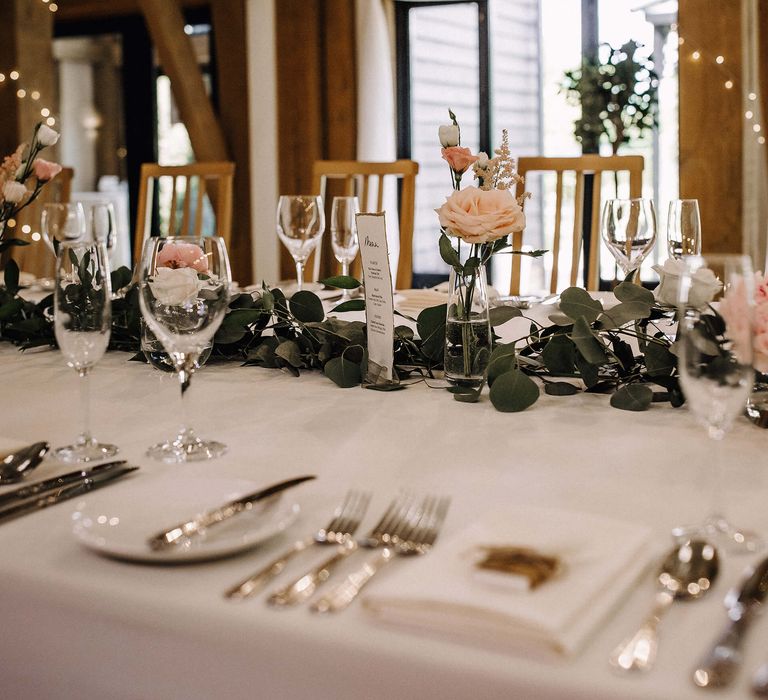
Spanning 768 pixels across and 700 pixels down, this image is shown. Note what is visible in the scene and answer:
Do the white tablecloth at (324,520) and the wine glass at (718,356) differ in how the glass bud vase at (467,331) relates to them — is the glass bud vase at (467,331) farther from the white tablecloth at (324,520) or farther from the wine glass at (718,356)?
the wine glass at (718,356)

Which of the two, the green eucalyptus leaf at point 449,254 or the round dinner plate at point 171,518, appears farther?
the green eucalyptus leaf at point 449,254

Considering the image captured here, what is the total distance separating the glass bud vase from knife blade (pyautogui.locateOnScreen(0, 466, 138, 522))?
52 centimetres

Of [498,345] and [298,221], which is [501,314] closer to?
[498,345]

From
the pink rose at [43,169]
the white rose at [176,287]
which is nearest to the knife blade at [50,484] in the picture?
the white rose at [176,287]

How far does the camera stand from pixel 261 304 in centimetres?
163

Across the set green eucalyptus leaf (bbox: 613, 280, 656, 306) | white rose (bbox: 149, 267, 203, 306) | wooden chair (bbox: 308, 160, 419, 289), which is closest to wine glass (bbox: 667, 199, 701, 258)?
green eucalyptus leaf (bbox: 613, 280, 656, 306)

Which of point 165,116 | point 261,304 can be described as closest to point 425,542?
point 261,304

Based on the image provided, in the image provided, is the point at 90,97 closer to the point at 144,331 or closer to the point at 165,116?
the point at 165,116

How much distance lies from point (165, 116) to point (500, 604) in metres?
6.06

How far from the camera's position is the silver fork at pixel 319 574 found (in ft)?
2.33

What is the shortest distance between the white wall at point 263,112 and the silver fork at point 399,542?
455cm

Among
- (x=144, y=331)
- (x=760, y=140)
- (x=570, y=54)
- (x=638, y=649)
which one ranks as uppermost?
(x=570, y=54)

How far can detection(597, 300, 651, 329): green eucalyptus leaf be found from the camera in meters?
1.35

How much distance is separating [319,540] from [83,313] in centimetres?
44
